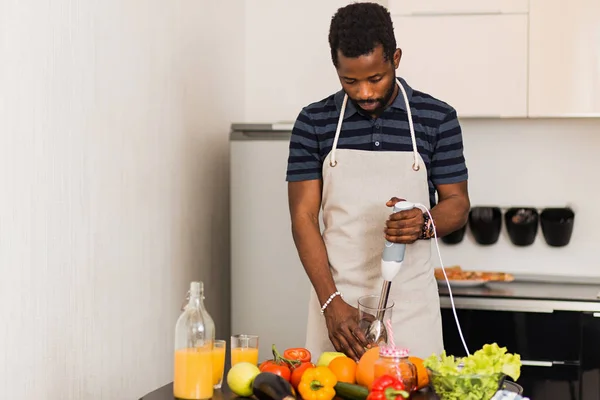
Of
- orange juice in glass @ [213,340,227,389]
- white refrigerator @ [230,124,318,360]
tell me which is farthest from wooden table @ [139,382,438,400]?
white refrigerator @ [230,124,318,360]

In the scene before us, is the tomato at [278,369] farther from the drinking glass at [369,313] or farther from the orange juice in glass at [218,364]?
the drinking glass at [369,313]

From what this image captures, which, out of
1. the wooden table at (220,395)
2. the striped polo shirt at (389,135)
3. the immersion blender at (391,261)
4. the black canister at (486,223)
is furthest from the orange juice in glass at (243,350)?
the black canister at (486,223)

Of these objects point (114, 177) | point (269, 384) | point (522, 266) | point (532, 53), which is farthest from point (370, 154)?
point (522, 266)

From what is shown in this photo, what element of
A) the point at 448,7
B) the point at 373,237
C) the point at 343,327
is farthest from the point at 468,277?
the point at 343,327

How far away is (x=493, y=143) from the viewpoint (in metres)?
3.62

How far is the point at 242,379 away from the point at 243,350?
178mm

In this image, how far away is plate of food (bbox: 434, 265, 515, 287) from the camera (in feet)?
10.7

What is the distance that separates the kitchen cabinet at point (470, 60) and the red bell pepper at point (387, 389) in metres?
2.01

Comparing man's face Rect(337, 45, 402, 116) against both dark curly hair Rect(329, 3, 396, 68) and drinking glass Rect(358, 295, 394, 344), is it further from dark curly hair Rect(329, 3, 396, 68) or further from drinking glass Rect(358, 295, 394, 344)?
drinking glass Rect(358, 295, 394, 344)

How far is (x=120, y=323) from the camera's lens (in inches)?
98.0

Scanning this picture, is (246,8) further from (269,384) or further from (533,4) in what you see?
(269,384)

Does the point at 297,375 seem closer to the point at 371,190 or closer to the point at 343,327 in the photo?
the point at 343,327

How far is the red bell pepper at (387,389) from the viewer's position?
1.35 meters

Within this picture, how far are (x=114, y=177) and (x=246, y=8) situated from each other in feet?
5.12
